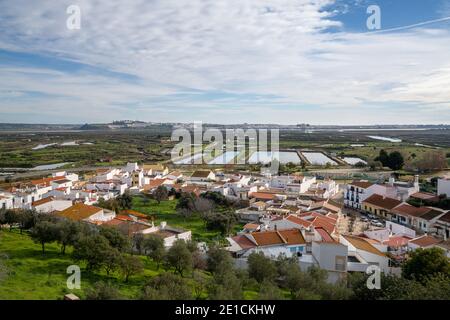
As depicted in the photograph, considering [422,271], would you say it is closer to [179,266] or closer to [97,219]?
[179,266]

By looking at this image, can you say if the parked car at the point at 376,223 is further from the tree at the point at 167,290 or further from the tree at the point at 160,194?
the tree at the point at 167,290

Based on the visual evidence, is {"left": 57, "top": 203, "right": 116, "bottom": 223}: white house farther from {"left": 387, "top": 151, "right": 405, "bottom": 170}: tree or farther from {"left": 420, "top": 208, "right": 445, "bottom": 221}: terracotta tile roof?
{"left": 387, "top": 151, "right": 405, "bottom": 170}: tree

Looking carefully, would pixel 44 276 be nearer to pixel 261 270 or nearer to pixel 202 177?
pixel 261 270

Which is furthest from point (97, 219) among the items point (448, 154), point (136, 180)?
point (448, 154)

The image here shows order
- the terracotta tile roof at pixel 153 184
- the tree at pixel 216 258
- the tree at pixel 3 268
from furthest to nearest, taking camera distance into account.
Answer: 1. the terracotta tile roof at pixel 153 184
2. the tree at pixel 216 258
3. the tree at pixel 3 268

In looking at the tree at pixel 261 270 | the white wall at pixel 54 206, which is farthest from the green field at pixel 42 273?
the white wall at pixel 54 206

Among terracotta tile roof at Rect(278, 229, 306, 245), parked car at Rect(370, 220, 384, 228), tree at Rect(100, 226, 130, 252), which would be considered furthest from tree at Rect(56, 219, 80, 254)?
parked car at Rect(370, 220, 384, 228)
